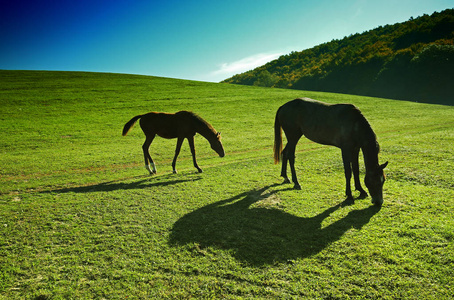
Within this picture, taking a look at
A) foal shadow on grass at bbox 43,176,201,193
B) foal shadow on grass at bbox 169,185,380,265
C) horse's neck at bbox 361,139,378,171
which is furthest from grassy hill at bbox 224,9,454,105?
foal shadow on grass at bbox 43,176,201,193

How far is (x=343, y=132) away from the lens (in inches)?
259

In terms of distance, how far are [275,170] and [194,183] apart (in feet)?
11.4

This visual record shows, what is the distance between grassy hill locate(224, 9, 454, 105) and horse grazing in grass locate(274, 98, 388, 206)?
60.3 metres

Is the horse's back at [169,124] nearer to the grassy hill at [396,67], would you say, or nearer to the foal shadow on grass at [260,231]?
the foal shadow on grass at [260,231]

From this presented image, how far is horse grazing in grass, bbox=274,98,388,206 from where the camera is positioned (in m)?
6.06

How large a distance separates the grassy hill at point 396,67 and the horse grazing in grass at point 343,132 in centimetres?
6032

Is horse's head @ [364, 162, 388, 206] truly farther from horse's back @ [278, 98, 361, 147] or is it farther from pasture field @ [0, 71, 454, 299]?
horse's back @ [278, 98, 361, 147]

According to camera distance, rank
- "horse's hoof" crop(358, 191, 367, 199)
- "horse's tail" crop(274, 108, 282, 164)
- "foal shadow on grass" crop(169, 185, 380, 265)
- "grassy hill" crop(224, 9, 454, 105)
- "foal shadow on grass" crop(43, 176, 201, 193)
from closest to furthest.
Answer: "foal shadow on grass" crop(169, 185, 380, 265) → "horse's hoof" crop(358, 191, 367, 199) → "foal shadow on grass" crop(43, 176, 201, 193) → "horse's tail" crop(274, 108, 282, 164) → "grassy hill" crop(224, 9, 454, 105)

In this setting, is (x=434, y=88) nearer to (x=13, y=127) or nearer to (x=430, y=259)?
(x=430, y=259)

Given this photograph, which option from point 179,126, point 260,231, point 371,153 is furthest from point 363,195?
point 179,126

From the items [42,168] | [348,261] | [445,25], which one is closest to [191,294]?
[348,261]

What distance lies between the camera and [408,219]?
18.0 ft

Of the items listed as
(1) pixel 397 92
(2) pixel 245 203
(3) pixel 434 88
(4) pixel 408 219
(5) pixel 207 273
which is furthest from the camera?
(1) pixel 397 92

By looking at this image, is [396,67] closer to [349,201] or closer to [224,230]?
[349,201]
